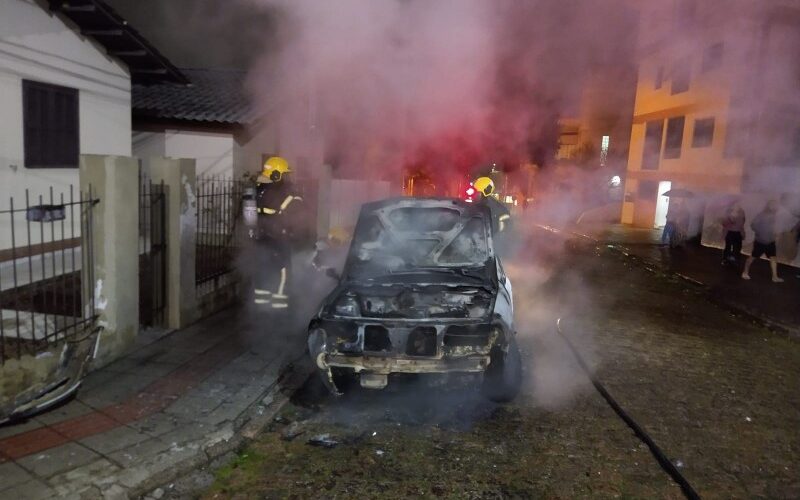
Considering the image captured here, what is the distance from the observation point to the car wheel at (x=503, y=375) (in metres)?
4.26

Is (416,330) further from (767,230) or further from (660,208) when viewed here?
(660,208)

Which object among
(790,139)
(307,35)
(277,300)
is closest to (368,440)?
(277,300)

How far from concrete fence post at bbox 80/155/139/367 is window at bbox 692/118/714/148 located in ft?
52.3

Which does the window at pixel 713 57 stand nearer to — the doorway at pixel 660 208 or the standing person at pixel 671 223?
the standing person at pixel 671 223

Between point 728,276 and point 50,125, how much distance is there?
12062 mm

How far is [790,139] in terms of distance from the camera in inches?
400

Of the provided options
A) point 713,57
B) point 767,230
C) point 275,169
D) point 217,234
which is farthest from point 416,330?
point 767,230

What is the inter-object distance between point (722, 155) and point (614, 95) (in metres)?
4.11

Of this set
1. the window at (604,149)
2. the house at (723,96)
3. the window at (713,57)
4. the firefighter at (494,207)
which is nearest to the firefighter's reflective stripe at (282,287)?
the firefighter at (494,207)

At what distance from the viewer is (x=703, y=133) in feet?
56.5

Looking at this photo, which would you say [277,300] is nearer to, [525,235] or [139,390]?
[139,390]

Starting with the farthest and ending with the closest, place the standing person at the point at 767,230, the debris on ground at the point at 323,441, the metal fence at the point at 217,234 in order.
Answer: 1. the standing person at the point at 767,230
2. the metal fence at the point at 217,234
3. the debris on ground at the point at 323,441

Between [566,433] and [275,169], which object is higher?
[275,169]

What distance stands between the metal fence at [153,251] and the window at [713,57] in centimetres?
779
